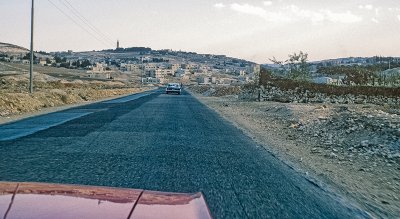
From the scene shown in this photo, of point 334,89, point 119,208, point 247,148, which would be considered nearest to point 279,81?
point 334,89

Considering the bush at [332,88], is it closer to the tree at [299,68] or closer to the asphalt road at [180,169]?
the tree at [299,68]

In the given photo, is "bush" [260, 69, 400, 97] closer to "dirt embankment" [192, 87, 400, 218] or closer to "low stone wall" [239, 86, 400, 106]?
"low stone wall" [239, 86, 400, 106]

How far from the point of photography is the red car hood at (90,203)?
2.15 metres

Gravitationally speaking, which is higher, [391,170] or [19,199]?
[19,199]

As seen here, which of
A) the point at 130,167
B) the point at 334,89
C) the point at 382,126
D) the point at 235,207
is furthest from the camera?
the point at 334,89

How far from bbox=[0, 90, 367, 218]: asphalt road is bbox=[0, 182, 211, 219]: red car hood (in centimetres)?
246

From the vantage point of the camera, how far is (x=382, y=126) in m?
13.8

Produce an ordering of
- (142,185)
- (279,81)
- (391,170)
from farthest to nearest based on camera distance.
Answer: (279,81), (391,170), (142,185)

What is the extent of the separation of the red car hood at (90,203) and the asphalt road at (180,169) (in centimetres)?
246

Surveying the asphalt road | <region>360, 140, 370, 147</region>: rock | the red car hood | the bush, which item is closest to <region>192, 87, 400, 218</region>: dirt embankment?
<region>360, 140, 370, 147</region>: rock

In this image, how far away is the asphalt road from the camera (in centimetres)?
574

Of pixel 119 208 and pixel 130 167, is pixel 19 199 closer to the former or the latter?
pixel 119 208

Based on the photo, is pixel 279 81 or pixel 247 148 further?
pixel 279 81

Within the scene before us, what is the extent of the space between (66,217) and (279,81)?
135 feet
